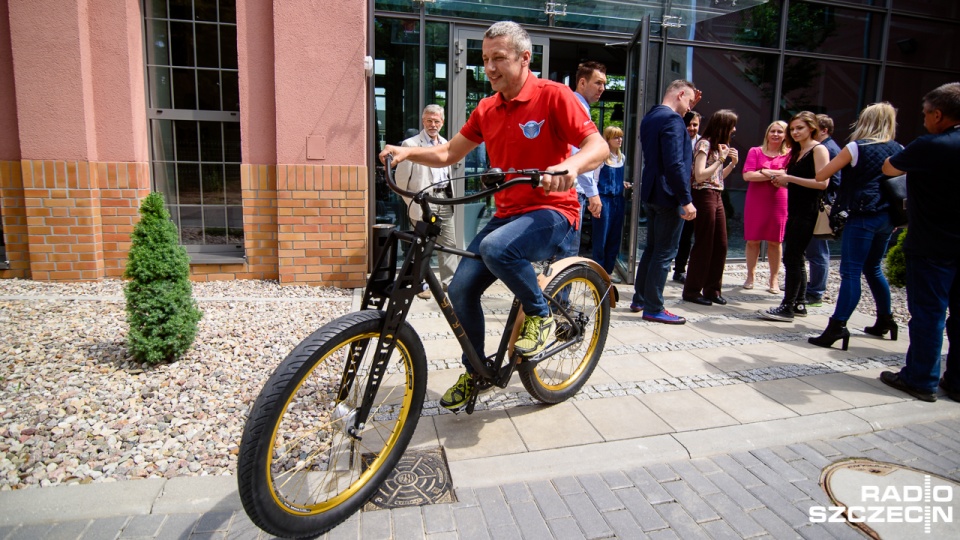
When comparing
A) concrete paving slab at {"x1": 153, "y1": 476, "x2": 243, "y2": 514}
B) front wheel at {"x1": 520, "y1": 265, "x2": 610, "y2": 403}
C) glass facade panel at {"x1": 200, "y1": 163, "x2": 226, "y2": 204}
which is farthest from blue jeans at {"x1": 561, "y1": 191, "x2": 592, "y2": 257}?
glass facade panel at {"x1": 200, "y1": 163, "x2": 226, "y2": 204}

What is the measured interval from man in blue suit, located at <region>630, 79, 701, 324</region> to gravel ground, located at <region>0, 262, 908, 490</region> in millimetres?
2855

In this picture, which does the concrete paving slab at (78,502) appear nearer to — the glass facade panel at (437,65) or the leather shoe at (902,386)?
the leather shoe at (902,386)

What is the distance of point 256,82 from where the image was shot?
6035 millimetres

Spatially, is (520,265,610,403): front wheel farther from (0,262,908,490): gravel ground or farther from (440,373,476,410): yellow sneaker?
(0,262,908,490): gravel ground

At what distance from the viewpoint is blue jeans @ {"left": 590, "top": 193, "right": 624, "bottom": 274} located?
21.4 ft

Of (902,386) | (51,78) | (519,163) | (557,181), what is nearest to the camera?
(557,181)

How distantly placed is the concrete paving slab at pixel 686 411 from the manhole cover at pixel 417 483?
1356 millimetres

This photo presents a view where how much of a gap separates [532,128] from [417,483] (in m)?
1.77

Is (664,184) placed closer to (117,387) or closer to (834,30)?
(117,387)

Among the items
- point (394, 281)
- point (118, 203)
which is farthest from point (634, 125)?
point (118, 203)

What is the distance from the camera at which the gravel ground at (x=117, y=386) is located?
109 inches

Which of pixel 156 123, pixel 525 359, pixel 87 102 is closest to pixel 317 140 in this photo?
pixel 156 123

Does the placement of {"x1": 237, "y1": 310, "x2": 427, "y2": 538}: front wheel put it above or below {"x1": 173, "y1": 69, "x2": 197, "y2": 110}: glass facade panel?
below

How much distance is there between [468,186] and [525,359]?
4851mm
